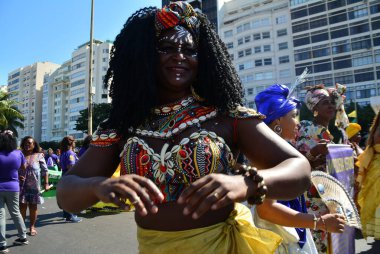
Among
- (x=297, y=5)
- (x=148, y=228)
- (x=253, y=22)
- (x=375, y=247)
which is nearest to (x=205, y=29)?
(x=148, y=228)

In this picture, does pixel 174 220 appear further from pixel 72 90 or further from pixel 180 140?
pixel 72 90

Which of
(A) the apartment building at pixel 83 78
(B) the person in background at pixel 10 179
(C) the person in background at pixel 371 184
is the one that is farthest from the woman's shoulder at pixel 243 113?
(A) the apartment building at pixel 83 78

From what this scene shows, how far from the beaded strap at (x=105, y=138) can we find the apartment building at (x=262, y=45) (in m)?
50.0

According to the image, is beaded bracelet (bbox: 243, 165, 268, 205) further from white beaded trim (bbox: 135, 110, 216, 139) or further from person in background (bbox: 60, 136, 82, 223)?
person in background (bbox: 60, 136, 82, 223)

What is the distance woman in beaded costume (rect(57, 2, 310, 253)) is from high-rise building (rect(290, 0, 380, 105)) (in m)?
44.2

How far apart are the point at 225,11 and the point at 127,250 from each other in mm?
63674

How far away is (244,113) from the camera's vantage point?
144 centimetres

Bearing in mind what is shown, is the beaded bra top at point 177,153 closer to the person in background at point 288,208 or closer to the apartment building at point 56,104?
the person in background at point 288,208

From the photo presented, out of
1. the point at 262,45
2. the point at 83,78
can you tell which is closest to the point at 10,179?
the point at 262,45

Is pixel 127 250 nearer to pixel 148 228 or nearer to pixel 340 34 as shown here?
pixel 148 228

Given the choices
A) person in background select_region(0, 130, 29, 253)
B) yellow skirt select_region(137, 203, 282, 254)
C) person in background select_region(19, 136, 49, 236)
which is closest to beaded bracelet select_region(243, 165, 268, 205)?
yellow skirt select_region(137, 203, 282, 254)

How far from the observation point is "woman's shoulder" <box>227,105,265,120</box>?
1419 mm

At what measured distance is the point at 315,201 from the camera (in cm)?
287

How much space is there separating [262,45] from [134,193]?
184ft
